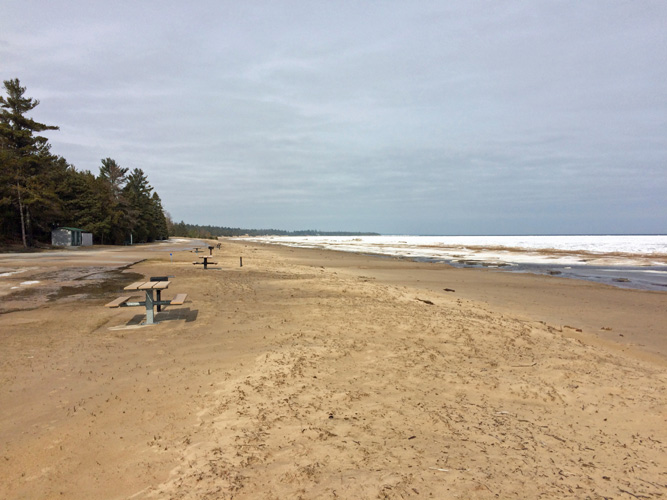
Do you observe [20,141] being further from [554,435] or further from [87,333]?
[554,435]

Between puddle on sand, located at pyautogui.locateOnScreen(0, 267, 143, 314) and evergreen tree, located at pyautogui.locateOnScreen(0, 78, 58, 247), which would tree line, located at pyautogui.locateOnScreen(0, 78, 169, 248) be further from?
puddle on sand, located at pyautogui.locateOnScreen(0, 267, 143, 314)

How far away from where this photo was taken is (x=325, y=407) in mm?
3969

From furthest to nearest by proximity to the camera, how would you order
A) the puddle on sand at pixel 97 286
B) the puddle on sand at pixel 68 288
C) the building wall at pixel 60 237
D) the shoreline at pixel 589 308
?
the building wall at pixel 60 237 → the puddle on sand at pixel 97 286 → the puddle on sand at pixel 68 288 → the shoreline at pixel 589 308

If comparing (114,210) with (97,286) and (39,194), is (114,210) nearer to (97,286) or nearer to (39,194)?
(39,194)

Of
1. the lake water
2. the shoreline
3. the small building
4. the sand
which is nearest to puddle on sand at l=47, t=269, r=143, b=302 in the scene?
the sand

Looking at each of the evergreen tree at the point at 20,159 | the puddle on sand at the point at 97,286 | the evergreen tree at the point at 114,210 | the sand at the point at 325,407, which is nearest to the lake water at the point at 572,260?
the sand at the point at 325,407

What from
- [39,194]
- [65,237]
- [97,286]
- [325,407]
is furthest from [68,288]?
[65,237]

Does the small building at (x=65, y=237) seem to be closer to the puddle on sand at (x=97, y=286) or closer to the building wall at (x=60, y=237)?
the building wall at (x=60, y=237)

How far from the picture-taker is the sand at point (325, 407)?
2.80 meters

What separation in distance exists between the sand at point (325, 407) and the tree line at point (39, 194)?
30.7 meters

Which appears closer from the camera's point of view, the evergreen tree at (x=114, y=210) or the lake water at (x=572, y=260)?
the lake water at (x=572, y=260)

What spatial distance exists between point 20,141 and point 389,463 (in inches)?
1682

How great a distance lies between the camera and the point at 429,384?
467 cm

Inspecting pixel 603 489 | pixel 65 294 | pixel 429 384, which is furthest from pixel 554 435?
pixel 65 294
